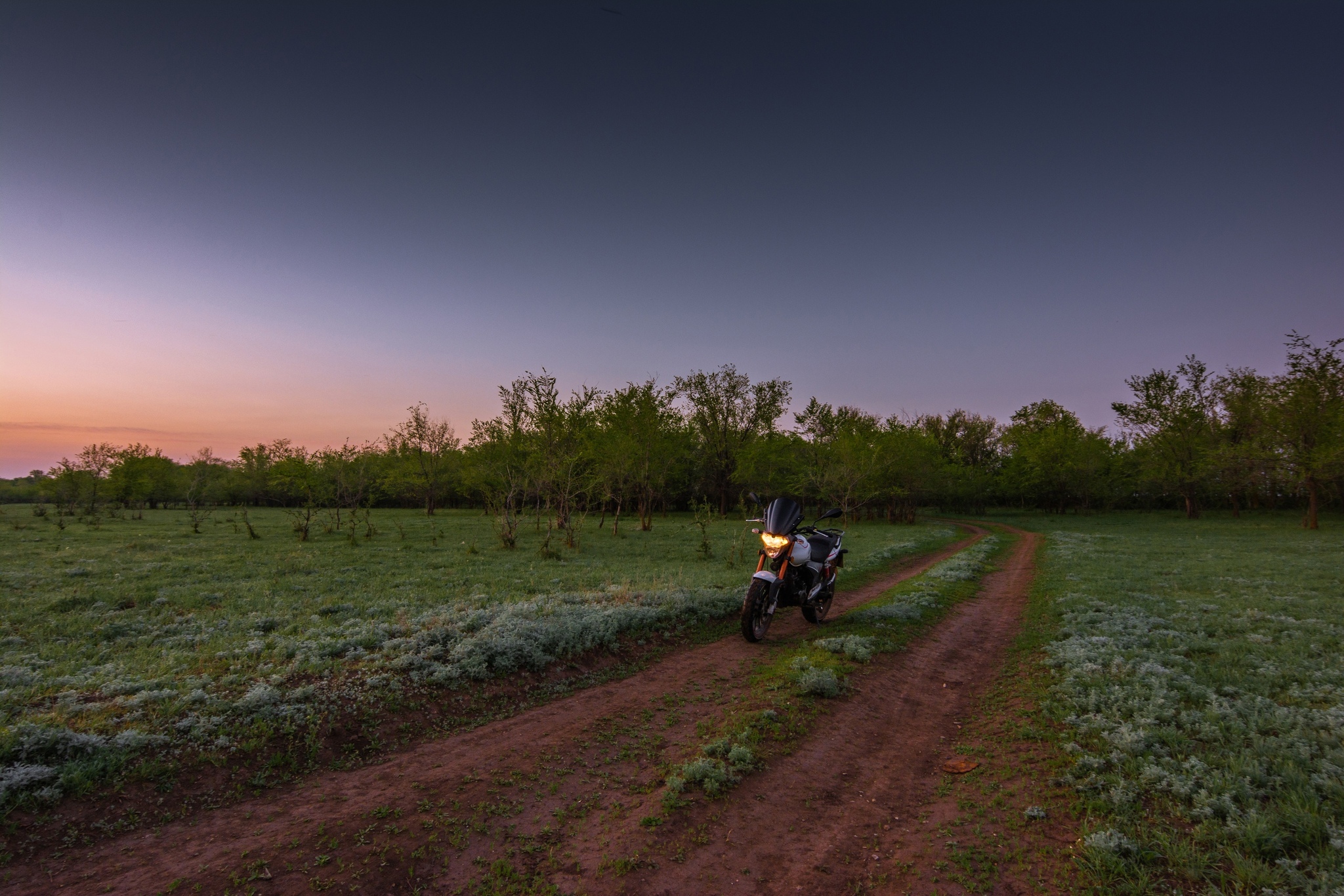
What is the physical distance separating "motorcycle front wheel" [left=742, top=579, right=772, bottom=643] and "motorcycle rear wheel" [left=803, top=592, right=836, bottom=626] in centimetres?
104

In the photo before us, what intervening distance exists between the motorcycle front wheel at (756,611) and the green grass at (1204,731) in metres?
4.06

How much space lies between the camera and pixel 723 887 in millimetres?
3572

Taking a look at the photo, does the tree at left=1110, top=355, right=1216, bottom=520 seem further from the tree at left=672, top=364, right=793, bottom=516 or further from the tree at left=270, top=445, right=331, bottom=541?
the tree at left=270, top=445, right=331, bottom=541

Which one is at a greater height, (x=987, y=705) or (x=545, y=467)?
(x=545, y=467)

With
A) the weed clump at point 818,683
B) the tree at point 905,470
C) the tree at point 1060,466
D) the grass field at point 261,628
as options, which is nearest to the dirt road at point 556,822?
the weed clump at point 818,683

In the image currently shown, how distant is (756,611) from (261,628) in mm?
8697

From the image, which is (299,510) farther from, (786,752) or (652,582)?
(786,752)

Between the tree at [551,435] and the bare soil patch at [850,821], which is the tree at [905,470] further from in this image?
the bare soil patch at [850,821]

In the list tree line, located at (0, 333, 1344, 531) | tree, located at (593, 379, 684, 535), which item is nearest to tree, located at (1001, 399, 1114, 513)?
tree line, located at (0, 333, 1344, 531)

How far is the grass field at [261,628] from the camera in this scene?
5.54 meters

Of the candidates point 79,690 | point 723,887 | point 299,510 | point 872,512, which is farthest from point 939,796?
point 872,512

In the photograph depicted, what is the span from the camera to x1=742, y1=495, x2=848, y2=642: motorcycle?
9.06 m

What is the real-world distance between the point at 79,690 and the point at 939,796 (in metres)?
9.52

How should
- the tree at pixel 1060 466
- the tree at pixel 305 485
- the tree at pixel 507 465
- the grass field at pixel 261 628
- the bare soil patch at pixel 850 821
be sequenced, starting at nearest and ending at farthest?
the bare soil patch at pixel 850 821 → the grass field at pixel 261 628 → the tree at pixel 507 465 → the tree at pixel 305 485 → the tree at pixel 1060 466
